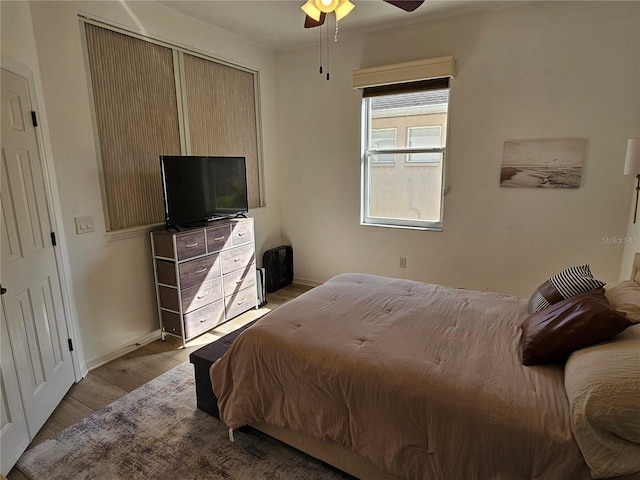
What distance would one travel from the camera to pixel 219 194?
11.1 ft

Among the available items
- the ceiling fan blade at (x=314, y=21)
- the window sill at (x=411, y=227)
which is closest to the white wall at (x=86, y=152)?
the ceiling fan blade at (x=314, y=21)

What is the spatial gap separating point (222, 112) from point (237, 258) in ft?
5.07

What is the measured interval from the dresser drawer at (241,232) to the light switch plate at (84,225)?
116 cm

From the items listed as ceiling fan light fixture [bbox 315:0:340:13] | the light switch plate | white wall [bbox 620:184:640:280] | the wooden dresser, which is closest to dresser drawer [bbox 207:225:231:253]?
the wooden dresser

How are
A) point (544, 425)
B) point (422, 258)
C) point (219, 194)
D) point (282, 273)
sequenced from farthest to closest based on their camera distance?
point (282, 273) → point (422, 258) → point (219, 194) → point (544, 425)

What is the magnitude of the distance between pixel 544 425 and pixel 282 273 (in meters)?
3.53

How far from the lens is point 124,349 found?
2975 millimetres

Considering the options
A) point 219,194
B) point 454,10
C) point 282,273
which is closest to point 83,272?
point 219,194

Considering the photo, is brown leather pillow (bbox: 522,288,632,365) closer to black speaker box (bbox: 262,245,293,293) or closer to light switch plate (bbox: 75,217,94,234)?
light switch plate (bbox: 75,217,94,234)

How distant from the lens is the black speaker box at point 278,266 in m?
4.31

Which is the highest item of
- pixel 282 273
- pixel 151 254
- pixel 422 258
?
pixel 151 254

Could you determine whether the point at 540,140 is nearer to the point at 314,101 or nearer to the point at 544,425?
the point at 314,101

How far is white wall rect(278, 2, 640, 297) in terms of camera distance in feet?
9.51

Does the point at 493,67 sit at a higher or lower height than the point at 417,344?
higher
